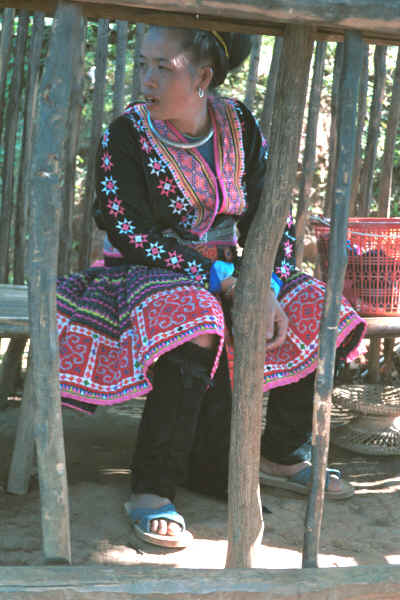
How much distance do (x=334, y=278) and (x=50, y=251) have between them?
59 cm

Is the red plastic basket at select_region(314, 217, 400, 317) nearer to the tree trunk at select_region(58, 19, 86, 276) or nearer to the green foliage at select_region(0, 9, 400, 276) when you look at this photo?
the tree trunk at select_region(58, 19, 86, 276)

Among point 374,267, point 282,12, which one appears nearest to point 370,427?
point 374,267

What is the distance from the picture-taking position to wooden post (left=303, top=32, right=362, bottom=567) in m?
1.50

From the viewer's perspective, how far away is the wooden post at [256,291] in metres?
1.53

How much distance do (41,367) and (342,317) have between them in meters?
1.21

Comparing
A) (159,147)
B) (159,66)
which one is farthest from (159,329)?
(159,66)

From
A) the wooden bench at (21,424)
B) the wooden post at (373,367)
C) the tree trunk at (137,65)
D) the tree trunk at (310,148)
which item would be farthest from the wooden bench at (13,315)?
the wooden post at (373,367)

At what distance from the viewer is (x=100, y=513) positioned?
231cm

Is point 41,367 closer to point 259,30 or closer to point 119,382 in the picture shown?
point 119,382

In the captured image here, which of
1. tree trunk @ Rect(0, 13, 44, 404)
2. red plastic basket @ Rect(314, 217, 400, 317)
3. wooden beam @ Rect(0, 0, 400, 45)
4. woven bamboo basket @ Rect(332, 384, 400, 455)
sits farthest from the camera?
tree trunk @ Rect(0, 13, 44, 404)

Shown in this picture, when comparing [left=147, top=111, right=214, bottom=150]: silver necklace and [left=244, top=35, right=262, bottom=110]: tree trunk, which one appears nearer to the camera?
[left=147, top=111, right=214, bottom=150]: silver necklace

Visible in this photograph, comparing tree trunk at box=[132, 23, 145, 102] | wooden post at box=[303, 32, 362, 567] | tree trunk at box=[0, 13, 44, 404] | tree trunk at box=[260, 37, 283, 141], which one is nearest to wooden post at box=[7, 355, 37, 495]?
tree trunk at box=[0, 13, 44, 404]

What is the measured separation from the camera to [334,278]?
1550 millimetres

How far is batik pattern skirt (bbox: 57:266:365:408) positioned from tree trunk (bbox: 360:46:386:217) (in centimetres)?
115
